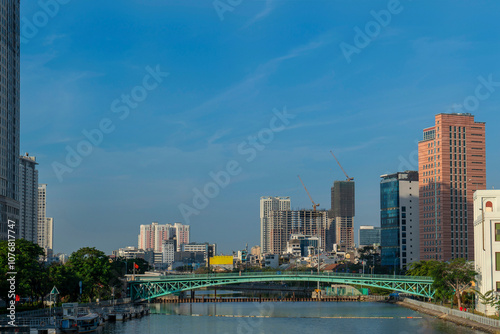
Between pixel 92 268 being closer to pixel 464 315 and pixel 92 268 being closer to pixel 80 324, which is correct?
pixel 80 324

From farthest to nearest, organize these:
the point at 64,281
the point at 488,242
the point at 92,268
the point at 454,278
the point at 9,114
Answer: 1. the point at 9,114
2. the point at 92,268
3. the point at 64,281
4. the point at 454,278
5. the point at 488,242

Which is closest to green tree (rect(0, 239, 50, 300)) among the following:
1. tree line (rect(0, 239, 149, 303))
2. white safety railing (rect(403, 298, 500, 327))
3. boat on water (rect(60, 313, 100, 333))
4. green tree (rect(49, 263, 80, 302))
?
tree line (rect(0, 239, 149, 303))

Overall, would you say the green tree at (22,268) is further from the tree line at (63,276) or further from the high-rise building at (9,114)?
the high-rise building at (9,114)

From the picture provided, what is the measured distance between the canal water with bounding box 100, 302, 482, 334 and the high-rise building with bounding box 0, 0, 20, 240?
122ft

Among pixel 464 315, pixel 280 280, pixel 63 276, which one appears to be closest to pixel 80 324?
pixel 63 276

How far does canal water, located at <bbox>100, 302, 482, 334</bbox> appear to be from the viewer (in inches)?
4171

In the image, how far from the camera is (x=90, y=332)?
326 ft

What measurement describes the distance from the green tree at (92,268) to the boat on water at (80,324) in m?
27.6

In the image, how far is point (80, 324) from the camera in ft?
322

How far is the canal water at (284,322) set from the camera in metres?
106

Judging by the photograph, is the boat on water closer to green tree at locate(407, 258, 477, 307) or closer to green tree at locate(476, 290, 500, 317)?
green tree at locate(476, 290, 500, 317)

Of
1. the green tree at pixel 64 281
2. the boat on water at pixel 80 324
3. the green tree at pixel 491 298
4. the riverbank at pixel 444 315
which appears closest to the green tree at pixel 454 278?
the riverbank at pixel 444 315

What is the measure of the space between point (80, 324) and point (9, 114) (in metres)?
65.4

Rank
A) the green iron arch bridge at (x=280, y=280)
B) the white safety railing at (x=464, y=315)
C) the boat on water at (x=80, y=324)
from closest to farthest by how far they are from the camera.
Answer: the white safety railing at (x=464, y=315) < the boat on water at (x=80, y=324) < the green iron arch bridge at (x=280, y=280)
